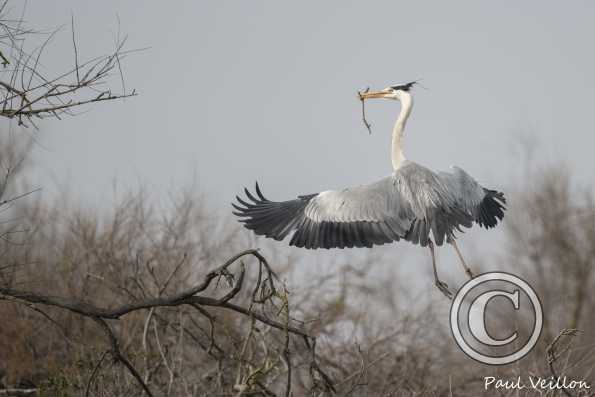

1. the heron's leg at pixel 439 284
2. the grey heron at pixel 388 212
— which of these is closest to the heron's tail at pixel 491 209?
the grey heron at pixel 388 212

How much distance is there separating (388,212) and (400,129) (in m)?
1.59

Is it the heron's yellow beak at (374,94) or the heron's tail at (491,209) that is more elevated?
the heron's yellow beak at (374,94)

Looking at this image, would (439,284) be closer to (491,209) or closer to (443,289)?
(443,289)

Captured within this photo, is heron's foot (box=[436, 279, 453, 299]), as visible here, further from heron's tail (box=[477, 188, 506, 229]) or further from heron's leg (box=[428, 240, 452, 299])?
heron's tail (box=[477, 188, 506, 229])

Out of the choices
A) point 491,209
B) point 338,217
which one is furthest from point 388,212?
point 491,209

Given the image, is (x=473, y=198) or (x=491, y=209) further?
(x=491, y=209)

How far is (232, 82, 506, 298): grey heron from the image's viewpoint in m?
9.27

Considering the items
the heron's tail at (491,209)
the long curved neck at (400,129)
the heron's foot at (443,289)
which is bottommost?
the heron's foot at (443,289)

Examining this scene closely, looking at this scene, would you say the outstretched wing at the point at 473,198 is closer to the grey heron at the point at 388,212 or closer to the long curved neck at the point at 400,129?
the grey heron at the point at 388,212

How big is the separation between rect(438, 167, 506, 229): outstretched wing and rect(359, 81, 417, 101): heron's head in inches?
54.0

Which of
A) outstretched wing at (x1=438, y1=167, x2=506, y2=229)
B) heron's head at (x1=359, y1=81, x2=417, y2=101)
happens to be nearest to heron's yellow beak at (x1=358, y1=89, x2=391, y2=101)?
heron's head at (x1=359, y1=81, x2=417, y2=101)

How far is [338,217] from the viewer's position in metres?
9.81

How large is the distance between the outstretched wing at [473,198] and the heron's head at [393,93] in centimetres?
137

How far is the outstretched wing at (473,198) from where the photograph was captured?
9.63m
